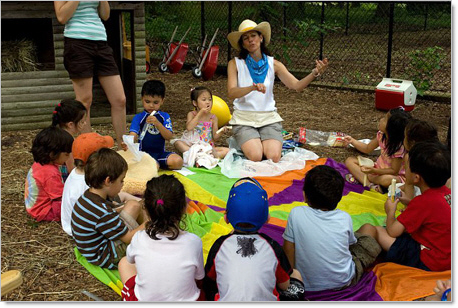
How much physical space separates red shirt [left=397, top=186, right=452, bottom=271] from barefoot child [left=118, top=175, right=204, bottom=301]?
1361mm

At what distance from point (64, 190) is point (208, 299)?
146cm

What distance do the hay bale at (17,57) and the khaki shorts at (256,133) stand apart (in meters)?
3.28

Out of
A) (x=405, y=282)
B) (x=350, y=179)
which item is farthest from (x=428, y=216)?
(x=350, y=179)

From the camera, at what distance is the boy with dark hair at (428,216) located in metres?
3.21

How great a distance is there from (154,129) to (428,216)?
2739mm

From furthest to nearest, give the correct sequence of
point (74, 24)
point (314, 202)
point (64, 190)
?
1. point (74, 24)
2. point (64, 190)
3. point (314, 202)

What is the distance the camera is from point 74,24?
16.7ft

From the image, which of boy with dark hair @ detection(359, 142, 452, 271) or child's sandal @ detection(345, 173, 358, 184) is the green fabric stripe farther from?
boy with dark hair @ detection(359, 142, 452, 271)

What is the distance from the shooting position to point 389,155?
15.2ft

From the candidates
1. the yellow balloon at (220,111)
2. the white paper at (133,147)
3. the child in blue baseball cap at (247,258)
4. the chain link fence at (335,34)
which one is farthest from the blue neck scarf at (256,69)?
the chain link fence at (335,34)

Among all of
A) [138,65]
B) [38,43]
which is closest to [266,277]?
[138,65]

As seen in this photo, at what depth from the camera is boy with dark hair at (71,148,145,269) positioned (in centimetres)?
332

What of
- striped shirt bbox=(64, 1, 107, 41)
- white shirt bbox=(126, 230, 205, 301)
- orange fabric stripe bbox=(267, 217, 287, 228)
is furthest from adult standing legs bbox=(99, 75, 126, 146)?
white shirt bbox=(126, 230, 205, 301)

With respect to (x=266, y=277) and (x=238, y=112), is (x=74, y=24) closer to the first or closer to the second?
(x=238, y=112)
